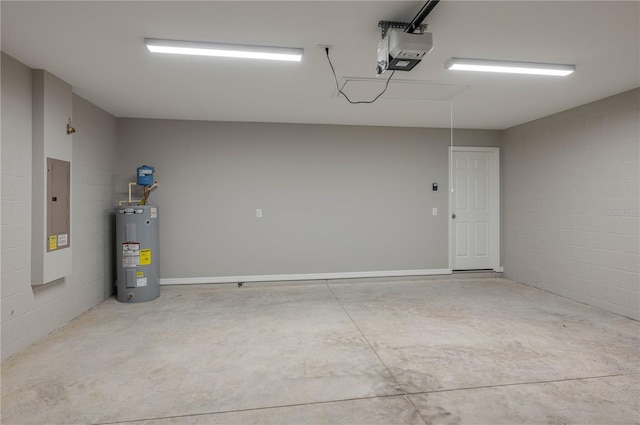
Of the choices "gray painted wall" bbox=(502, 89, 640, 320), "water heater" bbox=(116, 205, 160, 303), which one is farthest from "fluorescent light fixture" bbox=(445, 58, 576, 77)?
"water heater" bbox=(116, 205, 160, 303)

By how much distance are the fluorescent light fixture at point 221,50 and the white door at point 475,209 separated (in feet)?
12.5

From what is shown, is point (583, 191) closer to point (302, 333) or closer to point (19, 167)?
point (302, 333)

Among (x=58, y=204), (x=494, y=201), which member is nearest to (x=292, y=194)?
(x=58, y=204)

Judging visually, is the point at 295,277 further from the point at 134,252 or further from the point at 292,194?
the point at 134,252

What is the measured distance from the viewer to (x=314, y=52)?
2.67m

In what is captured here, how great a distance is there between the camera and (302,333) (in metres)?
3.17

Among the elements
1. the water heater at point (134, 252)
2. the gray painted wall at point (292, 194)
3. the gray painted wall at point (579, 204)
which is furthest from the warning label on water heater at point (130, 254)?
the gray painted wall at point (579, 204)

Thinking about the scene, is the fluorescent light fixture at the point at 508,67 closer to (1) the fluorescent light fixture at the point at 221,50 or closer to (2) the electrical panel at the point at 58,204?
(1) the fluorescent light fixture at the point at 221,50

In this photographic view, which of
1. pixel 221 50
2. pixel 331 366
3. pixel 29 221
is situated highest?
pixel 221 50

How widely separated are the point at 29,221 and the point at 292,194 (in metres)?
3.05

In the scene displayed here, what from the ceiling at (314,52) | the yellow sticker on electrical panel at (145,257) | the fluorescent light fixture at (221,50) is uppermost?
the ceiling at (314,52)

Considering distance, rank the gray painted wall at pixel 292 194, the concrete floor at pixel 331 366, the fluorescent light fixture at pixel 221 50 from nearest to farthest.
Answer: the concrete floor at pixel 331 366 < the fluorescent light fixture at pixel 221 50 < the gray painted wall at pixel 292 194

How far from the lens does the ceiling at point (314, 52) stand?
211 centimetres

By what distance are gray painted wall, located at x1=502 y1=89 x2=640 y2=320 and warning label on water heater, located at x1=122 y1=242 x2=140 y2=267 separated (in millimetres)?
5553
